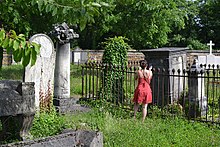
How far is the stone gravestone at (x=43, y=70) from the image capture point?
809 cm

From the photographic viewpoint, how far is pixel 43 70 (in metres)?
8.35

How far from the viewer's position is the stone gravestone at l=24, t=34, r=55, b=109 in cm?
809

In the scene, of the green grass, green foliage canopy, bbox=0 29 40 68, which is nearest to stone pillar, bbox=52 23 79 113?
the green grass

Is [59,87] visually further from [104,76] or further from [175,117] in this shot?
[175,117]

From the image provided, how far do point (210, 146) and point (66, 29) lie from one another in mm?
4859

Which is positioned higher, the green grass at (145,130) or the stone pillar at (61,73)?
the stone pillar at (61,73)

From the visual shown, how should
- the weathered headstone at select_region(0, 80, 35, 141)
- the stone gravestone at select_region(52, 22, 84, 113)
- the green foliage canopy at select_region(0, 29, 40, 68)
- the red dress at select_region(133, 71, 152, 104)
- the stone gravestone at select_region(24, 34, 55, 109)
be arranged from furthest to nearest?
the stone gravestone at select_region(52, 22, 84, 113) < the red dress at select_region(133, 71, 152, 104) < the stone gravestone at select_region(24, 34, 55, 109) < the weathered headstone at select_region(0, 80, 35, 141) < the green foliage canopy at select_region(0, 29, 40, 68)

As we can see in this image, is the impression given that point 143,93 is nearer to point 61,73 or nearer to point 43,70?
point 61,73

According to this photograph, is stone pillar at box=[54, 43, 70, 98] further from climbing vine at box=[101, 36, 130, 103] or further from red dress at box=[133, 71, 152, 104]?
red dress at box=[133, 71, 152, 104]

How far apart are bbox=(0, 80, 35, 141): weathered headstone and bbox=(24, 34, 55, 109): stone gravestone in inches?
133

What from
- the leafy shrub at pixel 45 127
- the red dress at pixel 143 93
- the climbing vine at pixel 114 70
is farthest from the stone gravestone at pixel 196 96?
the leafy shrub at pixel 45 127

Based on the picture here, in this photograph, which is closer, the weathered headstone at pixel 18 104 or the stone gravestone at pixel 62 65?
the weathered headstone at pixel 18 104

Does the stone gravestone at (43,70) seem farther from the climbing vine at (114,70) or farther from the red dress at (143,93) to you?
the climbing vine at (114,70)

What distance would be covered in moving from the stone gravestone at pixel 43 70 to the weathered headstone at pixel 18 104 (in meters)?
3.38
